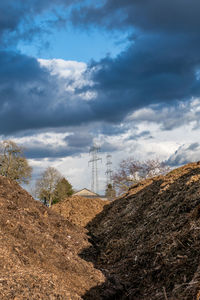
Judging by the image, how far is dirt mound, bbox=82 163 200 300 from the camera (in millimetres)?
5676

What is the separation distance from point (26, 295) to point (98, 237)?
834 cm

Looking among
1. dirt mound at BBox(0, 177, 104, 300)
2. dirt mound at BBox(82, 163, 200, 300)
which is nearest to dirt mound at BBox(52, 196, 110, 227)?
dirt mound at BBox(82, 163, 200, 300)

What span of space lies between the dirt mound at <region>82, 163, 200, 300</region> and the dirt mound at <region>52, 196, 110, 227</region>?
522cm

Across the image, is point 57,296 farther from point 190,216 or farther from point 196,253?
point 190,216

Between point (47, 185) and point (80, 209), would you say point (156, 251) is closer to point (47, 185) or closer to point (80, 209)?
point (80, 209)

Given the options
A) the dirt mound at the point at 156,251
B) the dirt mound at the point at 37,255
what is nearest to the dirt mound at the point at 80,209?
the dirt mound at the point at 156,251

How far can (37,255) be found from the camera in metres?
7.37

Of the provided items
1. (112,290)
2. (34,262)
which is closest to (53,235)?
(34,262)

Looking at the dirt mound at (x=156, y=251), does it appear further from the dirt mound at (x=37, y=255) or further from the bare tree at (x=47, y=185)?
the bare tree at (x=47, y=185)

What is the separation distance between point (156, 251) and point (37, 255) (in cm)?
272

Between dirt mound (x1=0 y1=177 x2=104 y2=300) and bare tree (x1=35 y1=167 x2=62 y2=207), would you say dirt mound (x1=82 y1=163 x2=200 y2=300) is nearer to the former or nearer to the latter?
dirt mound (x1=0 y1=177 x2=104 y2=300)

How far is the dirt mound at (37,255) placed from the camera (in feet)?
17.2

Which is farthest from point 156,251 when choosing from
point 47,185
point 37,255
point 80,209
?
point 47,185

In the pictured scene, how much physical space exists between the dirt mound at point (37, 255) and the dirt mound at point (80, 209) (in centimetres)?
622
